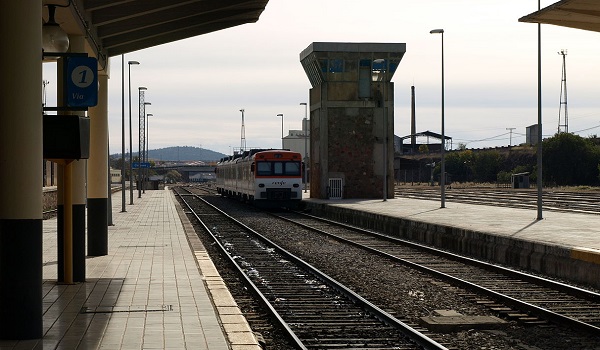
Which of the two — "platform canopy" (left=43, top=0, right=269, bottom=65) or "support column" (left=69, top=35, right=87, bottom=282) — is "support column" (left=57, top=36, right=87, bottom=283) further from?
"platform canopy" (left=43, top=0, right=269, bottom=65)

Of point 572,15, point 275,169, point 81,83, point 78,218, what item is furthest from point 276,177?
point 81,83

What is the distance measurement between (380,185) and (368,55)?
6926 mm

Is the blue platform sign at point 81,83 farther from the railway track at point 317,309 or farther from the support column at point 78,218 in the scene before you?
the railway track at point 317,309

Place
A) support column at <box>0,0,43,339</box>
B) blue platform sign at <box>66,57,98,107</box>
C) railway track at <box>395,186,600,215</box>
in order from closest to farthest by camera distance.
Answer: support column at <box>0,0,43,339</box>, blue platform sign at <box>66,57,98,107</box>, railway track at <box>395,186,600,215</box>

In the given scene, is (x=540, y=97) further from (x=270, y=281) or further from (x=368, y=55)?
(x=368, y=55)

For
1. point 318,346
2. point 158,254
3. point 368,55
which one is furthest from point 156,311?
point 368,55

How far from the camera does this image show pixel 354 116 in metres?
50.1

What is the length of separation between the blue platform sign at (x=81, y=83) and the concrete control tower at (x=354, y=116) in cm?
3669

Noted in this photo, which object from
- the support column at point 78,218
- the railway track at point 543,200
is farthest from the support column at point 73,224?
the railway track at point 543,200

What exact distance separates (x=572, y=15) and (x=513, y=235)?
26.4 ft

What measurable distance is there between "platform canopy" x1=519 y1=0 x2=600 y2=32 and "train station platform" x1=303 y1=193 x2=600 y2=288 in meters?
3.90

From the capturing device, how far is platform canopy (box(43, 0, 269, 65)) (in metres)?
13.9

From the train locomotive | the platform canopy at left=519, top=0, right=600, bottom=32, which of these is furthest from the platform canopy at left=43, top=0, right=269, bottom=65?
the train locomotive

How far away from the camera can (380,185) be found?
167 feet
